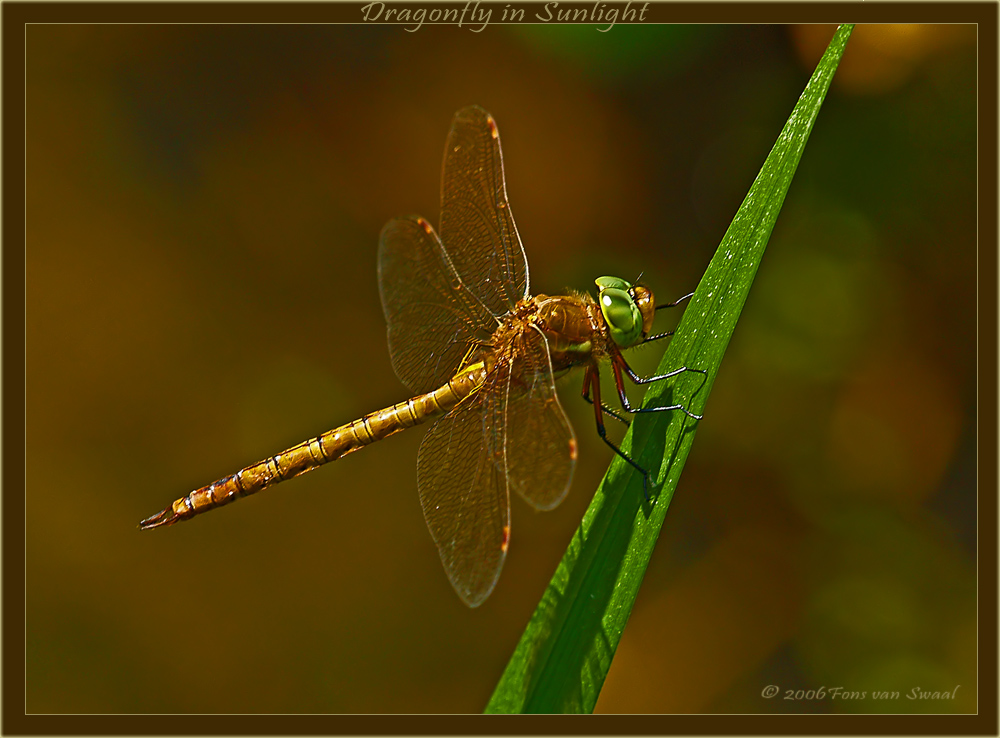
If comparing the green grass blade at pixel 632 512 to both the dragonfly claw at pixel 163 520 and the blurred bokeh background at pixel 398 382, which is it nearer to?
the blurred bokeh background at pixel 398 382

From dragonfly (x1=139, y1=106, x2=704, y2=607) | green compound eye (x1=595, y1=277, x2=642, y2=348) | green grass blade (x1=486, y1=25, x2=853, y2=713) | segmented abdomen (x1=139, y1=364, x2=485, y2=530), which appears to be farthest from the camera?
segmented abdomen (x1=139, y1=364, x2=485, y2=530)

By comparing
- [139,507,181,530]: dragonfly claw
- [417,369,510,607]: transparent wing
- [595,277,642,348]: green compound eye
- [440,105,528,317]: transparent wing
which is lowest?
[139,507,181,530]: dragonfly claw

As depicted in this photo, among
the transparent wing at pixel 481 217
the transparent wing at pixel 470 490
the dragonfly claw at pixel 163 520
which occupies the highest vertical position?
the transparent wing at pixel 481 217

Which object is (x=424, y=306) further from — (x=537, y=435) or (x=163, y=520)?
(x=163, y=520)

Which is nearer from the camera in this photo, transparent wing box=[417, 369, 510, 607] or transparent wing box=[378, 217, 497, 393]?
transparent wing box=[417, 369, 510, 607]

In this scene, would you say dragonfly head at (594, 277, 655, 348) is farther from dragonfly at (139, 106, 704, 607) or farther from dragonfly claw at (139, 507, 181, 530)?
dragonfly claw at (139, 507, 181, 530)

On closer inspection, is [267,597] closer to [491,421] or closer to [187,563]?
[187,563]

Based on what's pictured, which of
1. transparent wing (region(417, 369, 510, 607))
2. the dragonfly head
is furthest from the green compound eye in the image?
transparent wing (region(417, 369, 510, 607))

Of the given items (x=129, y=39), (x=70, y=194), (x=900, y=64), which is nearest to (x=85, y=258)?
(x=70, y=194)

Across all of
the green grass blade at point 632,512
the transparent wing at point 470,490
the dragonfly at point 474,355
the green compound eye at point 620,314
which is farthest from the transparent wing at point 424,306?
the green grass blade at point 632,512
